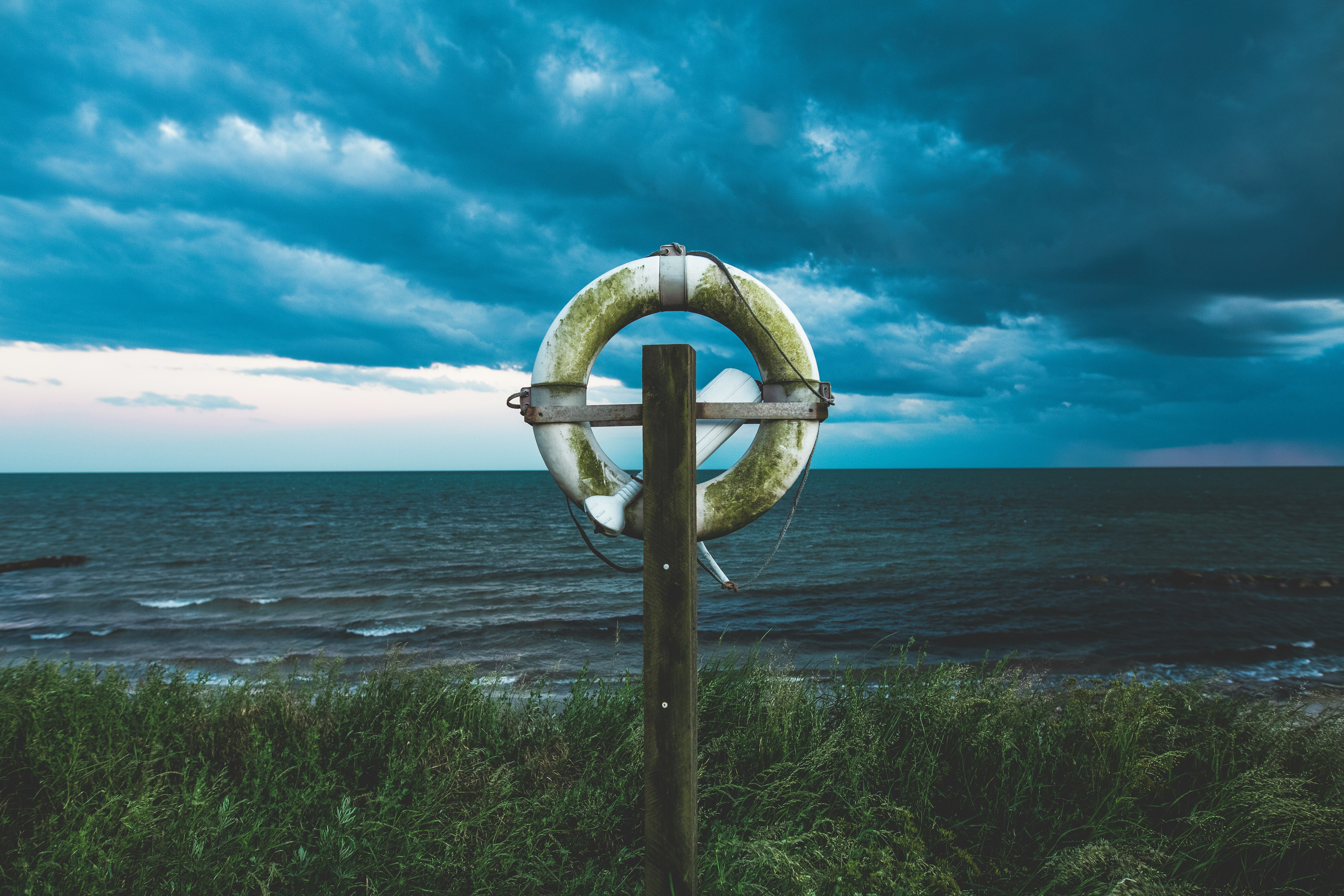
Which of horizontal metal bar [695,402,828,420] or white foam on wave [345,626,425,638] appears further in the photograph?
white foam on wave [345,626,425,638]

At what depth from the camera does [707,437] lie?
7.57 feet

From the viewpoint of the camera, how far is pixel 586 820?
2.73 metres

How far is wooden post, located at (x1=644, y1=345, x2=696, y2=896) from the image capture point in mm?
2020

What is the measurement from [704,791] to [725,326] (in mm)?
2170

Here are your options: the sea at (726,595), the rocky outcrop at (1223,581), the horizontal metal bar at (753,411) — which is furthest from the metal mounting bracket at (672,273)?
the rocky outcrop at (1223,581)

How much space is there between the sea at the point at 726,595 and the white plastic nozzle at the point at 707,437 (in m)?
0.53

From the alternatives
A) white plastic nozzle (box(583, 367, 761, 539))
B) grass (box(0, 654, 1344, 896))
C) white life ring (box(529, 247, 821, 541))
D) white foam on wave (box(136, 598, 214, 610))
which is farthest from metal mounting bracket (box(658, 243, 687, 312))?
white foam on wave (box(136, 598, 214, 610))

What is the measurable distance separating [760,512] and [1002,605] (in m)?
12.8

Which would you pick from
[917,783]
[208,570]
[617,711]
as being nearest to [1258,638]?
[917,783]

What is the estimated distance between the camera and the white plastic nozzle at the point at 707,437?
2.29 m

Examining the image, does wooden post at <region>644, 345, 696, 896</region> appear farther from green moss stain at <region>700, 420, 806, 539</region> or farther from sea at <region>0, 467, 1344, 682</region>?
green moss stain at <region>700, 420, 806, 539</region>

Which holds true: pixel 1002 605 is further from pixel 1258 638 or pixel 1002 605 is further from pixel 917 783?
pixel 917 783

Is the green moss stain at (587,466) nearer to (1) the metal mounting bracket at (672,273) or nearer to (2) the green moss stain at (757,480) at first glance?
(2) the green moss stain at (757,480)

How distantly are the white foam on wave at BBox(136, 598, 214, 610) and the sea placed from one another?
13cm
